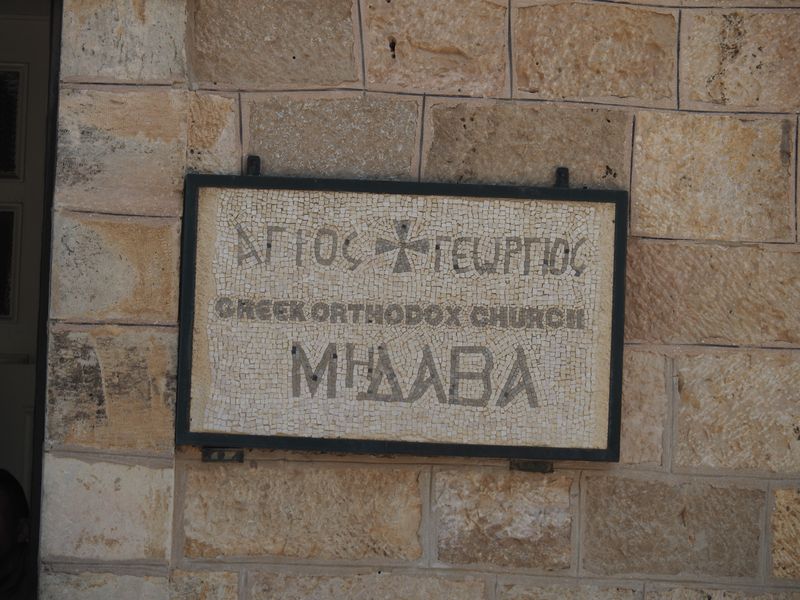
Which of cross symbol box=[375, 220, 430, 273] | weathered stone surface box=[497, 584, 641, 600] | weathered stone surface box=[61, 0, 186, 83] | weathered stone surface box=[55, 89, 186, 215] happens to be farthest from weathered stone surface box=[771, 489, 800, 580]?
weathered stone surface box=[61, 0, 186, 83]

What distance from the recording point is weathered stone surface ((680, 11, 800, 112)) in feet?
7.30

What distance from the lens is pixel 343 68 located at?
2219mm

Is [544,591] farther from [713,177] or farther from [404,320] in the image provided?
[713,177]

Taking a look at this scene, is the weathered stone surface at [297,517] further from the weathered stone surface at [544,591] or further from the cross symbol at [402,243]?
the cross symbol at [402,243]

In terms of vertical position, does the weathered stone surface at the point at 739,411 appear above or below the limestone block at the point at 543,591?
above

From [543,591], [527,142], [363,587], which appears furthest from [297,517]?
[527,142]

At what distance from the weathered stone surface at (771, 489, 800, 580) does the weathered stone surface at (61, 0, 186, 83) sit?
77.0 inches

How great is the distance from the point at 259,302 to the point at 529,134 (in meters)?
0.85

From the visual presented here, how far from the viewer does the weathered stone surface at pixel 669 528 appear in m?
2.20

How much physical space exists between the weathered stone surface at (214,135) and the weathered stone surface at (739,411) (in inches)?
52.0

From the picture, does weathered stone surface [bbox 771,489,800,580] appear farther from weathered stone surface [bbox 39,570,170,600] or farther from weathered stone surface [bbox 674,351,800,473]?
weathered stone surface [bbox 39,570,170,600]

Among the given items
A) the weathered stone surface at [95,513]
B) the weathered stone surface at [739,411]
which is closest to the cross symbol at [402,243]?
the weathered stone surface at [739,411]

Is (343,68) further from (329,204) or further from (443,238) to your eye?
(443,238)

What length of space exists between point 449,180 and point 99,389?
108 centimetres
